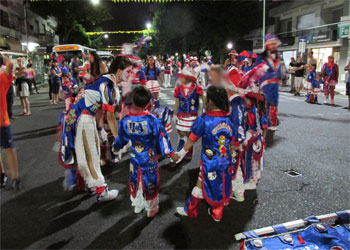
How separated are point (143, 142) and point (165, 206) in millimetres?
1044

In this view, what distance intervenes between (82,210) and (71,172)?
63cm

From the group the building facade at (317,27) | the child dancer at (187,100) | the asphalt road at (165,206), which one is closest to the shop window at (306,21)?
the building facade at (317,27)

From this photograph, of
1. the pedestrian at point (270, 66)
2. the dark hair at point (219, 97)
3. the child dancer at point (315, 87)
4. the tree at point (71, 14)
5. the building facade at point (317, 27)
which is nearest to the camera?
the dark hair at point (219, 97)

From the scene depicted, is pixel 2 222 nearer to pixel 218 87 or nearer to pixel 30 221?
pixel 30 221

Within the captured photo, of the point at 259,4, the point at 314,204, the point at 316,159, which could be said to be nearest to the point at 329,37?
the point at 259,4

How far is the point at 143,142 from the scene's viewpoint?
298 cm

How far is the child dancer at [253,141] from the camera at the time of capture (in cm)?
348

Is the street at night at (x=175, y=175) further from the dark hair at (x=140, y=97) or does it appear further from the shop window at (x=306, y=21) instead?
the shop window at (x=306, y=21)

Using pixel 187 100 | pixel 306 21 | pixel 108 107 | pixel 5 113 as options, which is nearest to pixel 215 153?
pixel 108 107

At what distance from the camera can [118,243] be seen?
2773 mm

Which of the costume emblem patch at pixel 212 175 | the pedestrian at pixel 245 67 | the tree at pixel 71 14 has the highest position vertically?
the tree at pixel 71 14

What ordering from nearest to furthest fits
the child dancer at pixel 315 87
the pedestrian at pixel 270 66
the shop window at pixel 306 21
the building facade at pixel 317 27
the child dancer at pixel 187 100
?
the pedestrian at pixel 270 66, the child dancer at pixel 187 100, the child dancer at pixel 315 87, the building facade at pixel 317 27, the shop window at pixel 306 21

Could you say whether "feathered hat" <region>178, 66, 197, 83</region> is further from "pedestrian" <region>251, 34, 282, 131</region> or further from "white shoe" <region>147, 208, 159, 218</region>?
"white shoe" <region>147, 208, 159, 218</region>

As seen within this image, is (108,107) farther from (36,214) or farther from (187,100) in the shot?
(187,100)
